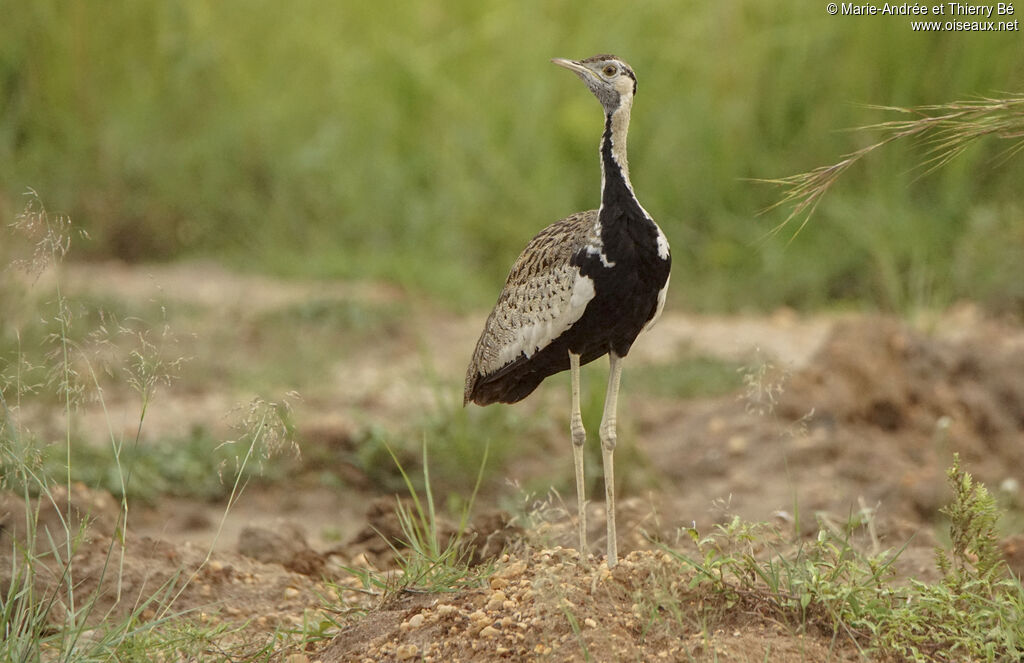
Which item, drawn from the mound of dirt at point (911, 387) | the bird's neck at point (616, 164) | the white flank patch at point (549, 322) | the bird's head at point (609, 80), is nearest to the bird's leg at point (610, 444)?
the white flank patch at point (549, 322)

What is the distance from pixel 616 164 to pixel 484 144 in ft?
18.3

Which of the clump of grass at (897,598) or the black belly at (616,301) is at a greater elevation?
Result: the black belly at (616,301)

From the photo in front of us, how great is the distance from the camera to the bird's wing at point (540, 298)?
3363mm

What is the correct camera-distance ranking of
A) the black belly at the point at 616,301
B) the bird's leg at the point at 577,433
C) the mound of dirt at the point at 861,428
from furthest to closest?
the mound of dirt at the point at 861,428
the bird's leg at the point at 577,433
the black belly at the point at 616,301

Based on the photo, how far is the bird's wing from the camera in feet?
11.0

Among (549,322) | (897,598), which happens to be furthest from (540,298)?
(897,598)

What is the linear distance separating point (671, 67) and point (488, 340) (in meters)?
5.78

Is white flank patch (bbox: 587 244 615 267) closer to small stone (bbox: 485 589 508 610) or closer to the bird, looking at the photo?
the bird

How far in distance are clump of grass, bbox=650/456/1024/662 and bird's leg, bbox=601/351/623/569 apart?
0.64 ft

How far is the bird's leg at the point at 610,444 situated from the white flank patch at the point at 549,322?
0.17 metres

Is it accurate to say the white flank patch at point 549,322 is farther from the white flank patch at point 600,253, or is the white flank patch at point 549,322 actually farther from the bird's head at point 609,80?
the bird's head at point 609,80

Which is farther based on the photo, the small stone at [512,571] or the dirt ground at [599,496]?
the small stone at [512,571]

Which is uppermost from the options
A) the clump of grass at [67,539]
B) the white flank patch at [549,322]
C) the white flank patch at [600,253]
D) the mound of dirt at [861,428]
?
the white flank patch at [600,253]

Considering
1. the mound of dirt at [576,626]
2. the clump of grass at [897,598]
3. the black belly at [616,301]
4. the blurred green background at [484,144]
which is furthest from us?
the blurred green background at [484,144]
